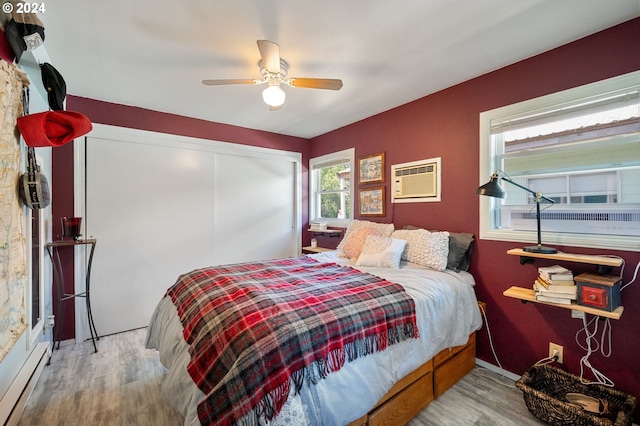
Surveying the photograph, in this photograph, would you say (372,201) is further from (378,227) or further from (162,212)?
(162,212)

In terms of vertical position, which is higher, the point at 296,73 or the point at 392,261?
the point at 296,73

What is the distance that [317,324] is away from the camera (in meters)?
1.30

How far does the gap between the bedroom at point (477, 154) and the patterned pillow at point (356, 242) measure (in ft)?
1.44

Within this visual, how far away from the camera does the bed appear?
117 cm

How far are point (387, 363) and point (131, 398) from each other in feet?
5.85

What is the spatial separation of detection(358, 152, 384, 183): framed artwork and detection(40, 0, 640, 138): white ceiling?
0.76m

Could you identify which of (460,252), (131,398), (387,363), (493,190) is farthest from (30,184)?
(460,252)

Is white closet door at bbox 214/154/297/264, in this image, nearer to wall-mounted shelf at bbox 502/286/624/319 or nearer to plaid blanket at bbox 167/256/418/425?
plaid blanket at bbox 167/256/418/425

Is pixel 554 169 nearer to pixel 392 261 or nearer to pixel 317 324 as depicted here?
pixel 392 261

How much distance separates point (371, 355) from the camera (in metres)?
1.42

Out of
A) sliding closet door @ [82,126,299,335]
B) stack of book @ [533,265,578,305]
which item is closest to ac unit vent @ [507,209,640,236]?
stack of book @ [533,265,578,305]

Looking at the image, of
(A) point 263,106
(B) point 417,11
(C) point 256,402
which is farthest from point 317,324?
(A) point 263,106

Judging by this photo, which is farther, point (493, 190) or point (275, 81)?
point (275, 81)

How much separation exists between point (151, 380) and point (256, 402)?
5.21ft
